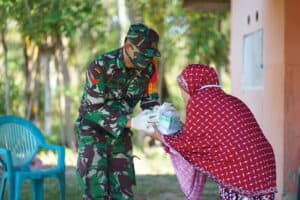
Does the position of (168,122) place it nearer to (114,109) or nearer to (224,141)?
(224,141)

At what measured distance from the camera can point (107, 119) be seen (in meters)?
4.02

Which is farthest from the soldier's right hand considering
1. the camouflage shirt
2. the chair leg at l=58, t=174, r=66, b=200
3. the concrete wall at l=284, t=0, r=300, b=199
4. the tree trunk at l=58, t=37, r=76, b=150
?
the tree trunk at l=58, t=37, r=76, b=150

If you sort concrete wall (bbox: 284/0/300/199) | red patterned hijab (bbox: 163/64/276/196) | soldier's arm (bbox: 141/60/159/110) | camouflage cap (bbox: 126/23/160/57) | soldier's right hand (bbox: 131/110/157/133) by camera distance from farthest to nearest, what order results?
1. concrete wall (bbox: 284/0/300/199)
2. soldier's arm (bbox: 141/60/159/110)
3. camouflage cap (bbox: 126/23/160/57)
4. soldier's right hand (bbox: 131/110/157/133)
5. red patterned hijab (bbox: 163/64/276/196)

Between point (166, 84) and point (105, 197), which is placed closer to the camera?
point (105, 197)

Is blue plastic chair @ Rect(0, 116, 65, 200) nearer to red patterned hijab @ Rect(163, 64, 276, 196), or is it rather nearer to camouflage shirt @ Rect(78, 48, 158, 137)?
camouflage shirt @ Rect(78, 48, 158, 137)

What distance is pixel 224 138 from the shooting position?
329 centimetres

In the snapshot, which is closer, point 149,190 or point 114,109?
point 114,109

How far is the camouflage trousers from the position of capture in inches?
165

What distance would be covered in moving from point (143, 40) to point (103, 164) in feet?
2.81

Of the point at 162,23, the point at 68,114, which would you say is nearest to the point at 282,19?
the point at 162,23

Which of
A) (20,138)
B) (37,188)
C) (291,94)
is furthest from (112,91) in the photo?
(291,94)

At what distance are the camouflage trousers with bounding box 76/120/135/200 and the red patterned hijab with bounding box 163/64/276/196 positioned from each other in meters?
0.96

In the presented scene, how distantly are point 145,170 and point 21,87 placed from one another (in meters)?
5.48

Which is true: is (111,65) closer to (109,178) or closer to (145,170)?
(109,178)
